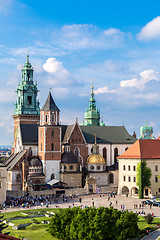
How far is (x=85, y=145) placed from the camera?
275 ft

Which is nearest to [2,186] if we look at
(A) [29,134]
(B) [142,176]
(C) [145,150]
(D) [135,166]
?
(A) [29,134]

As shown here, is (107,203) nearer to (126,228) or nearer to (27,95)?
(126,228)

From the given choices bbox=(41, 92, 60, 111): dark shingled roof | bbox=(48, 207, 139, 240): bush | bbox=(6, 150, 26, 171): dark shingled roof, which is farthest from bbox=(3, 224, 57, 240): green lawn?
bbox=(41, 92, 60, 111): dark shingled roof

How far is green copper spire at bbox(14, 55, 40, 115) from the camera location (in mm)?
97125

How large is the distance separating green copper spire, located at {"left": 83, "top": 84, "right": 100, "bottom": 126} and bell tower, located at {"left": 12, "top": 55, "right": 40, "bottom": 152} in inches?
957

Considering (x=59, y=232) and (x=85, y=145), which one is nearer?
(x=59, y=232)

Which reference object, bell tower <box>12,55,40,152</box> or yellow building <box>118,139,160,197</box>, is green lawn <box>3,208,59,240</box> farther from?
bell tower <box>12,55,40,152</box>

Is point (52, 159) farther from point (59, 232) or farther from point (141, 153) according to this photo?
point (59, 232)

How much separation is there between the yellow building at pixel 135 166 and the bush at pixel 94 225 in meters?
29.8

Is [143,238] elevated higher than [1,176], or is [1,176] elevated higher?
[1,176]

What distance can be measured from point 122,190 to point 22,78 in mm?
39082

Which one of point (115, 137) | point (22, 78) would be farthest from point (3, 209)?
point (22, 78)

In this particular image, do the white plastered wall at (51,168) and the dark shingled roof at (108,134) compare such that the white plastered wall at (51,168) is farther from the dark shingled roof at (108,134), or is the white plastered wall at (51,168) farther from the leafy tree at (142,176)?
the leafy tree at (142,176)

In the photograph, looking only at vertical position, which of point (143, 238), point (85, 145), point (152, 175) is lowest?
point (143, 238)
